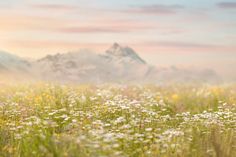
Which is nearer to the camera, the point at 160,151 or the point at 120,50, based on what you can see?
the point at 160,151

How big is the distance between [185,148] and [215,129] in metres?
1.95

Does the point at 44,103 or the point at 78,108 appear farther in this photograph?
the point at 44,103

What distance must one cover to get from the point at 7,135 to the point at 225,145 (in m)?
4.25

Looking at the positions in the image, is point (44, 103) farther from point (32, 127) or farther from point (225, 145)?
point (225, 145)

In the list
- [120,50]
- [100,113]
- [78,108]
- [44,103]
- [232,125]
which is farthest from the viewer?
[120,50]

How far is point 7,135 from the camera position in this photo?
11828 millimetres

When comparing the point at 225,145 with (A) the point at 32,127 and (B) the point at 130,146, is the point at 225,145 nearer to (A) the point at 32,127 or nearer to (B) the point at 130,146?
(B) the point at 130,146

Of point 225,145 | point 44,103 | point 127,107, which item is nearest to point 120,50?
point 44,103

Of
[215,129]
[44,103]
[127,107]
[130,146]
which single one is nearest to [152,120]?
[127,107]

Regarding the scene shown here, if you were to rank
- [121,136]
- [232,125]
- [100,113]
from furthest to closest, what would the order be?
[100,113] → [232,125] → [121,136]

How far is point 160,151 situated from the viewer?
Result: 9.79 m

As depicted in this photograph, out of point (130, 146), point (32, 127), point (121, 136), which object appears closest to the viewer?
point (121, 136)

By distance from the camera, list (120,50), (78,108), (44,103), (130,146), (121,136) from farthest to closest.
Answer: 1. (120,50)
2. (44,103)
3. (78,108)
4. (130,146)
5. (121,136)

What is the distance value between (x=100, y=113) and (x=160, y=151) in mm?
3674
